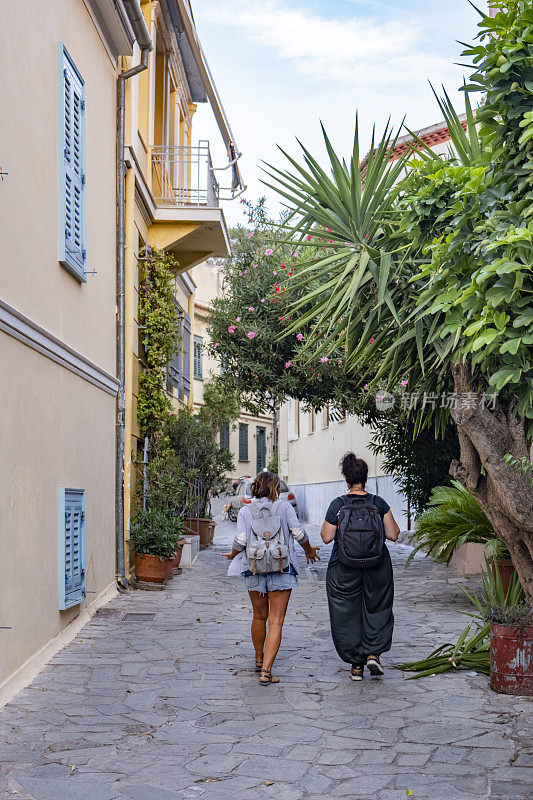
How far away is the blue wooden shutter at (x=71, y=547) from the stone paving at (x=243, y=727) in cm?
44

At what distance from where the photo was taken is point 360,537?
709cm

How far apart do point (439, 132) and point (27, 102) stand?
17524 millimetres

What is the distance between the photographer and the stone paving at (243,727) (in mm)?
4676

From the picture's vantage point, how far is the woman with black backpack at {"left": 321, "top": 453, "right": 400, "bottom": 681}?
7105 millimetres

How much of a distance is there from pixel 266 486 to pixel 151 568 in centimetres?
505

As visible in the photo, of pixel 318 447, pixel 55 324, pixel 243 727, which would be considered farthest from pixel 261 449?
pixel 243 727

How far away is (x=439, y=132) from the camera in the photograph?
23.0 metres

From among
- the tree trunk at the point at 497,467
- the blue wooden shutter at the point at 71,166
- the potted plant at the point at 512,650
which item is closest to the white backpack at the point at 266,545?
the tree trunk at the point at 497,467

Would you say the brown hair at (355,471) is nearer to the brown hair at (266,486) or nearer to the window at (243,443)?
→ the brown hair at (266,486)

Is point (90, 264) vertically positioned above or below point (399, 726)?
above

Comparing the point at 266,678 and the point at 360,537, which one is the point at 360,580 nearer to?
the point at 360,537

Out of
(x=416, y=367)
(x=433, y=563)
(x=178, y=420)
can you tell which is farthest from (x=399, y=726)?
(x=178, y=420)

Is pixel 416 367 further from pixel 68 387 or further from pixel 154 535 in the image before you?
pixel 154 535

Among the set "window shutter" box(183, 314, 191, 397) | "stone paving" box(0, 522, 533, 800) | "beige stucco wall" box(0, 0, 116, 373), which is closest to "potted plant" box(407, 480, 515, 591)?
"stone paving" box(0, 522, 533, 800)
